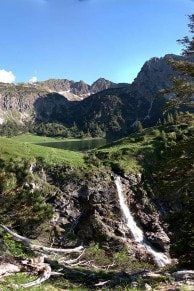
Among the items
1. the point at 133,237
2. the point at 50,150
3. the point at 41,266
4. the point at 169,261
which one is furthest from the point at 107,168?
the point at 41,266

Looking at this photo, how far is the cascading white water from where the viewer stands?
35.5m

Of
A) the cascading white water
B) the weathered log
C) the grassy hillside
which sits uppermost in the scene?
the grassy hillside

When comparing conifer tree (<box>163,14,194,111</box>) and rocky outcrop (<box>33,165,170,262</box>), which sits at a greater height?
conifer tree (<box>163,14,194,111</box>)

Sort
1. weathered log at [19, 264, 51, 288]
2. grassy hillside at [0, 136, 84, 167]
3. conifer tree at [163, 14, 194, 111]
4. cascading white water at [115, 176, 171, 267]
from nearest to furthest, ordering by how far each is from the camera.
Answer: weathered log at [19, 264, 51, 288]
conifer tree at [163, 14, 194, 111]
cascading white water at [115, 176, 171, 267]
grassy hillside at [0, 136, 84, 167]

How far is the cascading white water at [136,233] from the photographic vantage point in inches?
1398

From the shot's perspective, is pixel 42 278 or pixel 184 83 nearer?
pixel 42 278

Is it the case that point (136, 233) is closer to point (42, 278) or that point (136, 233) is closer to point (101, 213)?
point (101, 213)

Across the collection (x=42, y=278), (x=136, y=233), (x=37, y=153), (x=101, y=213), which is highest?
(x=37, y=153)

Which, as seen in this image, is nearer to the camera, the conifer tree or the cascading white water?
the conifer tree

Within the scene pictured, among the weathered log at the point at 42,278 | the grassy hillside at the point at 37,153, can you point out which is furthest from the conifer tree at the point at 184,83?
the grassy hillside at the point at 37,153

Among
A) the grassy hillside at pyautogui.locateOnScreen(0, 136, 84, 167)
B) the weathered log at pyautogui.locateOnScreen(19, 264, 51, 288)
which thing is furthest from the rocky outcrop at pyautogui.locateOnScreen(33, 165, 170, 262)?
the weathered log at pyautogui.locateOnScreen(19, 264, 51, 288)

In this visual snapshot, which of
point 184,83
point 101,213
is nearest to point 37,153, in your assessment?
point 101,213

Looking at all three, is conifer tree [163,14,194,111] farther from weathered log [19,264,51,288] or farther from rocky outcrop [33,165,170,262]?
rocky outcrop [33,165,170,262]

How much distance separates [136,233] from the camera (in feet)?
127
